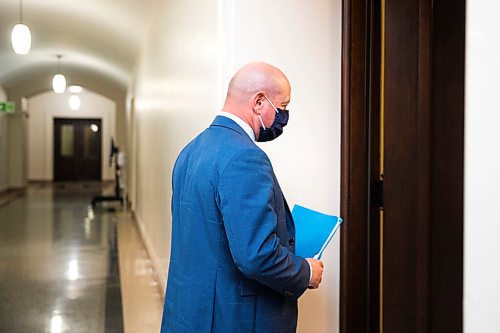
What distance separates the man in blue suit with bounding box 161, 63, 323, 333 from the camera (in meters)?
1.44

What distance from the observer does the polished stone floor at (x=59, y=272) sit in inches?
157

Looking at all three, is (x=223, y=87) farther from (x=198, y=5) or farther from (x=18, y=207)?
(x=18, y=207)

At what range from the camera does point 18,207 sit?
1116 centimetres

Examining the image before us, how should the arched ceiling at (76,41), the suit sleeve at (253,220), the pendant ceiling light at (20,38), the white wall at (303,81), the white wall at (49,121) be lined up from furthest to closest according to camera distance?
the white wall at (49,121) → the arched ceiling at (76,41) → the pendant ceiling light at (20,38) → the white wall at (303,81) → the suit sleeve at (253,220)

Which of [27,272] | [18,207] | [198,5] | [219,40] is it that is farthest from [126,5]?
[18,207]

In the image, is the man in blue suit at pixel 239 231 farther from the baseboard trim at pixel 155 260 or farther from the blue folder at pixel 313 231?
the baseboard trim at pixel 155 260

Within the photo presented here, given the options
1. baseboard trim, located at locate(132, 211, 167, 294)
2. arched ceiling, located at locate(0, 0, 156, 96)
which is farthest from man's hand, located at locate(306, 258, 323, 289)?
arched ceiling, located at locate(0, 0, 156, 96)

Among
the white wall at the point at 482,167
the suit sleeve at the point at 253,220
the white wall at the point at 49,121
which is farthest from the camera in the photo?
→ the white wall at the point at 49,121

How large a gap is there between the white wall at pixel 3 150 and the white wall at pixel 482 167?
46.4 feet

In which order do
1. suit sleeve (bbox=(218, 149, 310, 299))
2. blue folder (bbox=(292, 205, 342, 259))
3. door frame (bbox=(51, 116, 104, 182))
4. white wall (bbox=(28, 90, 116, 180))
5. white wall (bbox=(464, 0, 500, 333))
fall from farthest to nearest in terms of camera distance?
door frame (bbox=(51, 116, 104, 182)) < white wall (bbox=(28, 90, 116, 180)) < blue folder (bbox=(292, 205, 342, 259)) < suit sleeve (bbox=(218, 149, 310, 299)) < white wall (bbox=(464, 0, 500, 333))

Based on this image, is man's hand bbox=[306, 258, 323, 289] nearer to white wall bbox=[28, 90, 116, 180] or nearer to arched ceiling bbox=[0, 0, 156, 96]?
arched ceiling bbox=[0, 0, 156, 96]

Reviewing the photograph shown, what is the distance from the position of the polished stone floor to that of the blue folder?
2.41 m

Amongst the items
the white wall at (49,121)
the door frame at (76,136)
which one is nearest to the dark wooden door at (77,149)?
the door frame at (76,136)

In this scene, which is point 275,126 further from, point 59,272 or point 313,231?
point 59,272
